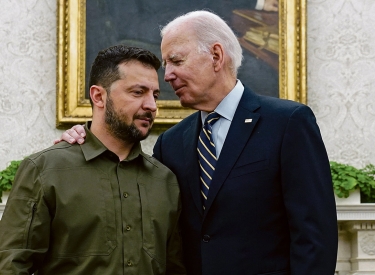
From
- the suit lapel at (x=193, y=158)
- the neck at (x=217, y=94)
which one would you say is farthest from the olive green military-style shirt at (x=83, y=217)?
the neck at (x=217, y=94)

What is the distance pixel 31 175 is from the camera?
84.7 inches

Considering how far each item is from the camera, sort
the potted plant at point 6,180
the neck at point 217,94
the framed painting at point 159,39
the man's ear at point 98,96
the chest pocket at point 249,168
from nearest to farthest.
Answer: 1. the chest pocket at point 249,168
2. the man's ear at point 98,96
3. the neck at point 217,94
4. the potted plant at point 6,180
5. the framed painting at point 159,39

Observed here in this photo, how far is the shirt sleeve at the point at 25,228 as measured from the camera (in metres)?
2.06

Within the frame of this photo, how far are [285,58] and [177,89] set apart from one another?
232 cm

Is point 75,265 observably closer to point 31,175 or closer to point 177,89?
point 31,175

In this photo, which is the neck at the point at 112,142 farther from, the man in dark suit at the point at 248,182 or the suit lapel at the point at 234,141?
the suit lapel at the point at 234,141

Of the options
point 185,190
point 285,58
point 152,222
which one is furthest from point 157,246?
point 285,58

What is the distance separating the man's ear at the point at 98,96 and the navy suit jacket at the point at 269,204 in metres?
0.43

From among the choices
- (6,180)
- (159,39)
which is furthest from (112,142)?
(159,39)

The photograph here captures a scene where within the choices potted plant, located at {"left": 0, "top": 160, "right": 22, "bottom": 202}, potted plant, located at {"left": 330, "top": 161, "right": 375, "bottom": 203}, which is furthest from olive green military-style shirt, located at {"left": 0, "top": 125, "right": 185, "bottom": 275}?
potted plant, located at {"left": 330, "top": 161, "right": 375, "bottom": 203}

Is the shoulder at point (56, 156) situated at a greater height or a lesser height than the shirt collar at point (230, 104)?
lesser

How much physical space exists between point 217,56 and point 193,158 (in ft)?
1.31

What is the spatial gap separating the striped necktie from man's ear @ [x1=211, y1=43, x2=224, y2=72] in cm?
A: 18

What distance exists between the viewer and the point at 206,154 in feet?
8.02
